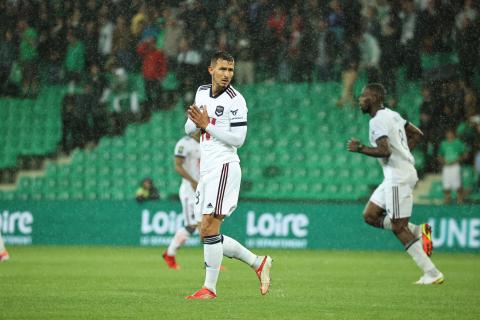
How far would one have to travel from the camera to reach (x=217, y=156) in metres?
9.07

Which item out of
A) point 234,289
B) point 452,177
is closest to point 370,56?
point 452,177

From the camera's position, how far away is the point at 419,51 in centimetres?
2064

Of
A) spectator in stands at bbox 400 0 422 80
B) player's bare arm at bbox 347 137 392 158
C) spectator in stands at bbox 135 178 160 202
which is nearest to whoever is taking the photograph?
player's bare arm at bbox 347 137 392 158

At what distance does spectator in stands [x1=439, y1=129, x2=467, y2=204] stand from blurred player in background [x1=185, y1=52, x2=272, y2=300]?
10.9 m

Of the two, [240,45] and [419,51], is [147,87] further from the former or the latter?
[419,51]

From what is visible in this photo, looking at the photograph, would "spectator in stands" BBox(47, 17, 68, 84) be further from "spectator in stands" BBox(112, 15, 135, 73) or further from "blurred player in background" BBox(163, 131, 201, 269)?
"blurred player in background" BBox(163, 131, 201, 269)

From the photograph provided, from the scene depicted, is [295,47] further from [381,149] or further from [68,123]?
[381,149]

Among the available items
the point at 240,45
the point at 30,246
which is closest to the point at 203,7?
the point at 240,45

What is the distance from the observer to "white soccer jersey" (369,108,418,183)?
1137cm

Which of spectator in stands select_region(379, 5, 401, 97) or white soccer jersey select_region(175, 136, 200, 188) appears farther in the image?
spectator in stands select_region(379, 5, 401, 97)

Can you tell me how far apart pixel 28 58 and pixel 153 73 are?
120 inches

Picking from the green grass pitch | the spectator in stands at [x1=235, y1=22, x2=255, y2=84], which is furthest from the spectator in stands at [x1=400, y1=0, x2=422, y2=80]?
the green grass pitch

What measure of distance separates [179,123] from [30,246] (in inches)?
→ 170

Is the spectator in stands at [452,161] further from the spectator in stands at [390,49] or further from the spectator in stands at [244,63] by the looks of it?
the spectator in stands at [244,63]
